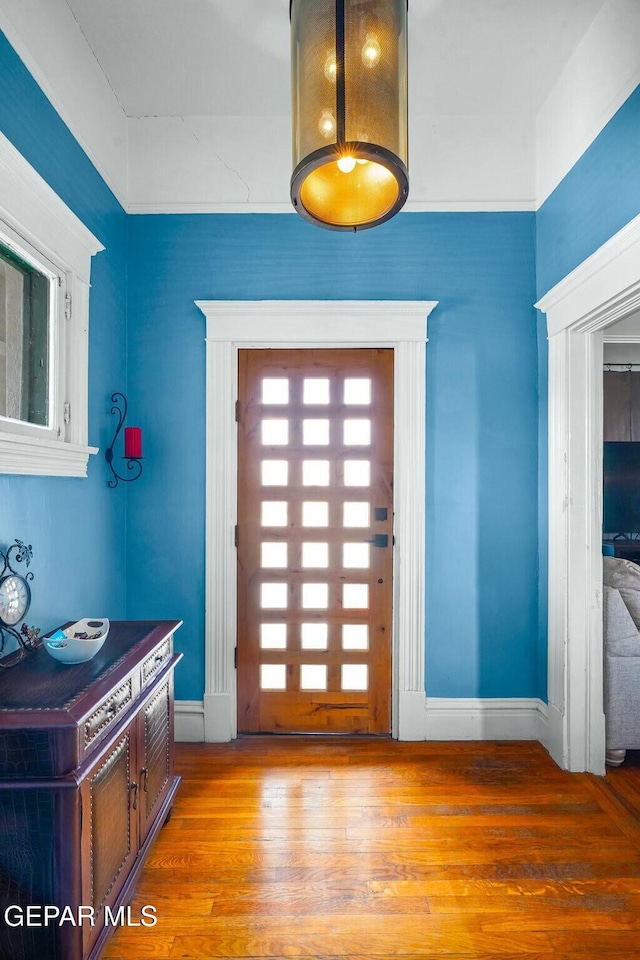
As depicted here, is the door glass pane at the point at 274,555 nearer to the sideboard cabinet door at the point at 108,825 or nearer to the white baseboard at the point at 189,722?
the white baseboard at the point at 189,722

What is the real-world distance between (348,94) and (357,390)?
1853 mm

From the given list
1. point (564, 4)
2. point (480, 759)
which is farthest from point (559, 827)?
point (564, 4)

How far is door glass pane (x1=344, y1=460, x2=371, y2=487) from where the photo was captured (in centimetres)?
325

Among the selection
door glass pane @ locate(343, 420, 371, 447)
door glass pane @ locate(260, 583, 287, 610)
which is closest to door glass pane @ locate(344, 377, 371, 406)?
door glass pane @ locate(343, 420, 371, 447)

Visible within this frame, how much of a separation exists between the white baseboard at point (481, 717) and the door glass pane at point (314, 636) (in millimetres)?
701

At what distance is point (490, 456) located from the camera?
3.22 m

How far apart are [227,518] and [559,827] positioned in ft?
7.28

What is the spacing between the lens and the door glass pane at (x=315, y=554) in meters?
3.24

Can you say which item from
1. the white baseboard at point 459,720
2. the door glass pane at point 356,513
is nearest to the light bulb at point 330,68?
the door glass pane at point 356,513

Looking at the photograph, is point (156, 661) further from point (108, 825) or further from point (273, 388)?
point (273, 388)

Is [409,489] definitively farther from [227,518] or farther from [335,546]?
[227,518]

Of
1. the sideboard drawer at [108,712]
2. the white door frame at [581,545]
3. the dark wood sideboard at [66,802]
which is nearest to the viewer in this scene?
the dark wood sideboard at [66,802]

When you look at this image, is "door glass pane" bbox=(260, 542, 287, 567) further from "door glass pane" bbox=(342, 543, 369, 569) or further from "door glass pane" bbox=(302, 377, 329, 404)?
"door glass pane" bbox=(302, 377, 329, 404)

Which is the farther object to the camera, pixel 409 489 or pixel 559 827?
pixel 409 489
